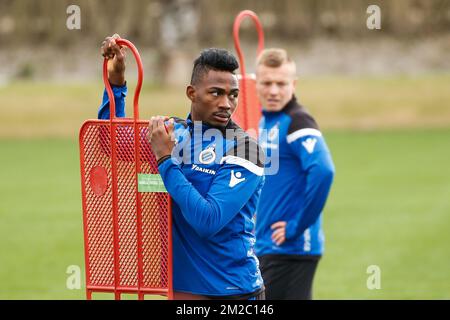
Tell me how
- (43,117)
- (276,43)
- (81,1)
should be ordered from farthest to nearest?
(276,43) → (81,1) → (43,117)

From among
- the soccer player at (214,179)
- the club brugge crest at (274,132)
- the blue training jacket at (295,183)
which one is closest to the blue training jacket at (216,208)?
the soccer player at (214,179)

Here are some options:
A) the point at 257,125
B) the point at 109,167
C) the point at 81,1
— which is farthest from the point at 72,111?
the point at 109,167

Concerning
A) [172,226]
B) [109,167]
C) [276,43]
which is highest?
[276,43]

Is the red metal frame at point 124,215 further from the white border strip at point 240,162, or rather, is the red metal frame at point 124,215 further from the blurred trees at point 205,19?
the blurred trees at point 205,19

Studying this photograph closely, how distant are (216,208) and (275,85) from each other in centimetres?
258

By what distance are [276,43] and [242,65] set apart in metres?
27.9

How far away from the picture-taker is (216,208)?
4602 mm

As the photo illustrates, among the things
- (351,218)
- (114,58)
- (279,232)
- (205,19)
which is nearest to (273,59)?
(279,232)

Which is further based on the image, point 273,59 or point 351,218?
point 351,218

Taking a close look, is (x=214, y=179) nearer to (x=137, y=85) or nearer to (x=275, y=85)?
(x=137, y=85)

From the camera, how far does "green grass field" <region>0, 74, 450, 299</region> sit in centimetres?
1111

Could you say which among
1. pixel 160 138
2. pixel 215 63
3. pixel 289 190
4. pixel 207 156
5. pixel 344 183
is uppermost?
pixel 215 63

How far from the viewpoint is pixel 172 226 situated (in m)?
4.81

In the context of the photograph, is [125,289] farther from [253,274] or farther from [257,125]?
[257,125]
